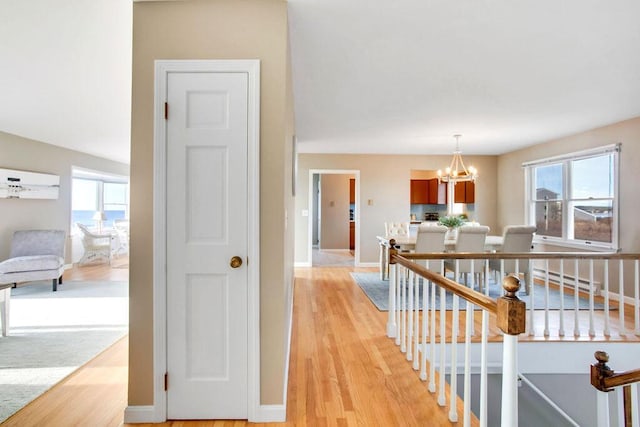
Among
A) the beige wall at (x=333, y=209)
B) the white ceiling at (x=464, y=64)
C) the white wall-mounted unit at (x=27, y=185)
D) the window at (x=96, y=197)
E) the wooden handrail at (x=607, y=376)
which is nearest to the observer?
the wooden handrail at (x=607, y=376)

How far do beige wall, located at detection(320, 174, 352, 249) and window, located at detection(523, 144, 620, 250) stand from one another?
4598 millimetres

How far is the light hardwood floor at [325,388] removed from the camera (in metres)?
1.83

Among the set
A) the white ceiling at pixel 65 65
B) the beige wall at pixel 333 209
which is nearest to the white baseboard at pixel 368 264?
the beige wall at pixel 333 209

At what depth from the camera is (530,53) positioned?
246cm

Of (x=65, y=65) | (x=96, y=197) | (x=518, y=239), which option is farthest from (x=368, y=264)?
(x=96, y=197)

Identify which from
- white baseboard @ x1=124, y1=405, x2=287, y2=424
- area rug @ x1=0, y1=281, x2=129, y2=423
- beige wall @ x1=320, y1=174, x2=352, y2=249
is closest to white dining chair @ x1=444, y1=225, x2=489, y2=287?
white baseboard @ x1=124, y1=405, x2=287, y2=424

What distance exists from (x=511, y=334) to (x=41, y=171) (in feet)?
24.1

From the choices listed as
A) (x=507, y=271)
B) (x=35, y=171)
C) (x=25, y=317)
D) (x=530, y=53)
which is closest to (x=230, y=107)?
(x=530, y=53)

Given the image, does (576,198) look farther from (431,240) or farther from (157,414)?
(157,414)

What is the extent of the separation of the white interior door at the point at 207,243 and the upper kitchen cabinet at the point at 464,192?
21.3ft

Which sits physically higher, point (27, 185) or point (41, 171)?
point (41, 171)

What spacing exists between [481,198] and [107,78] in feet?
22.7

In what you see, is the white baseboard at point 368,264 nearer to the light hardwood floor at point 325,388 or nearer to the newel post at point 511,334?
the light hardwood floor at point 325,388

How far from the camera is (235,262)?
1788mm
